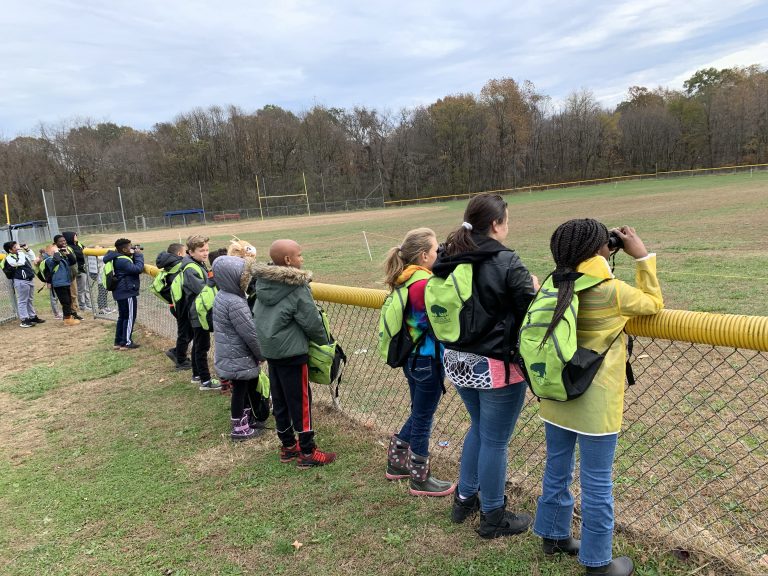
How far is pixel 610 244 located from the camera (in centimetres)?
218

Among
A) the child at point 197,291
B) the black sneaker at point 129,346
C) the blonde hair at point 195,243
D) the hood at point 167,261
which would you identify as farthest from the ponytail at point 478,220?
the black sneaker at point 129,346

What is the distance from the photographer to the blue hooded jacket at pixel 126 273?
7.18m

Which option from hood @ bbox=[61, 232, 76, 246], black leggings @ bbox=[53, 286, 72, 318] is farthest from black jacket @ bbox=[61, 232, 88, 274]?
black leggings @ bbox=[53, 286, 72, 318]

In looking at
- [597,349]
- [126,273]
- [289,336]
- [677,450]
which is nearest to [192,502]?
[289,336]

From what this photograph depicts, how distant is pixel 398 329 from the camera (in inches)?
114

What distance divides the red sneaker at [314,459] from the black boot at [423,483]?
740mm

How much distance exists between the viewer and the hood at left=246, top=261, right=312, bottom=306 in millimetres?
3348

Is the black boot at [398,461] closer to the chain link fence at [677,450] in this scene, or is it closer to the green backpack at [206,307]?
the chain link fence at [677,450]

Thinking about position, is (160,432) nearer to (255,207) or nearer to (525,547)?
(525,547)

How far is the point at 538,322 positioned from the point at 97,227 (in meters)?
62.1

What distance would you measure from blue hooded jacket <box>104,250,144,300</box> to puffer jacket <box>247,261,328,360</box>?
4.56 metres

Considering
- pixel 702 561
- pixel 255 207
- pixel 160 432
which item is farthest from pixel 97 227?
pixel 702 561

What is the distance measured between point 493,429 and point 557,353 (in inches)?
26.5

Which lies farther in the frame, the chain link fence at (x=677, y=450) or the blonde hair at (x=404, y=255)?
the blonde hair at (x=404, y=255)
